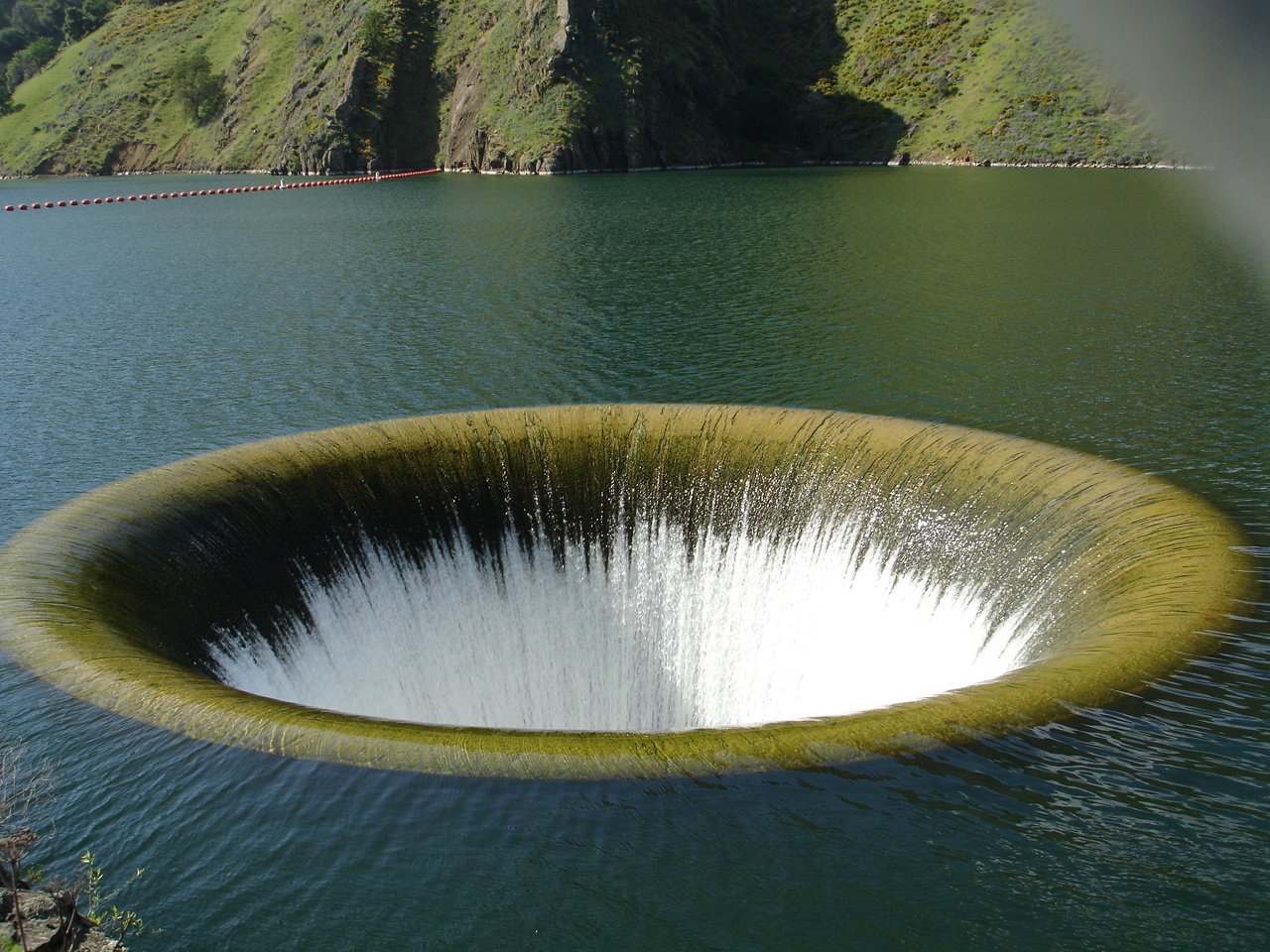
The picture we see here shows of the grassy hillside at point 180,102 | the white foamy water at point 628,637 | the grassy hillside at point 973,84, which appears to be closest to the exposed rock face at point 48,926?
the white foamy water at point 628,637

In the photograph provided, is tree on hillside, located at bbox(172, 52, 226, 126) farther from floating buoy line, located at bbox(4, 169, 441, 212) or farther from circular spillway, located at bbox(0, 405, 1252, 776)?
circular spillway, located at bbox(0, 405, 1252, 776)

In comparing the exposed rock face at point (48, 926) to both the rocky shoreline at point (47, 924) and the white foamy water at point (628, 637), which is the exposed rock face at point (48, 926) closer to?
the rocky shoreline at point (47, 924)

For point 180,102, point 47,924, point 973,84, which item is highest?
point 973,84

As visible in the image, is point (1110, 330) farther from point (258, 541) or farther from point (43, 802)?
point (43, 802)

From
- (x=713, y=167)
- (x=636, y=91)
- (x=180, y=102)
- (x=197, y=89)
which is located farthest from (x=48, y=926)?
(x=180, y=102)

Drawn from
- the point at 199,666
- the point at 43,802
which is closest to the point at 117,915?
the point at 43,802

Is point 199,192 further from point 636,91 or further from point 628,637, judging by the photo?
point 628,637
